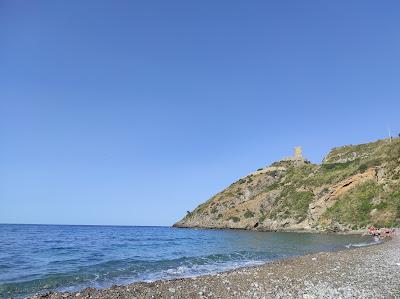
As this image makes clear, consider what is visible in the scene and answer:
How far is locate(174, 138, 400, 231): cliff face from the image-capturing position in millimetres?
81062

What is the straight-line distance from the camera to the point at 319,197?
101750 mm

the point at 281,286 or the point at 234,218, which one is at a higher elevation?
the point at 234,218

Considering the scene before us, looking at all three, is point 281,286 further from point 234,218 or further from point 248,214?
point 234,218

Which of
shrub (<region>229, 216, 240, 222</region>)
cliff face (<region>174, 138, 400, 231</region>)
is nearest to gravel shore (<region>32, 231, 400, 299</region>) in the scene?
cliff face (<region>174, 138, 400, 231</region>)

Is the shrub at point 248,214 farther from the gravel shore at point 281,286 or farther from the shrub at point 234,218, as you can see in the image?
the gravel shore at point 281,286

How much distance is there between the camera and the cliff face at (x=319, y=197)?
81.1m

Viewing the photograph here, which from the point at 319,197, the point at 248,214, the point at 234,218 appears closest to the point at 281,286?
the point at 319,197

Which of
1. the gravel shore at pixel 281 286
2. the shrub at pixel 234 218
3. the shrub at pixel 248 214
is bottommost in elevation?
the gravel shore at pixel 281 286

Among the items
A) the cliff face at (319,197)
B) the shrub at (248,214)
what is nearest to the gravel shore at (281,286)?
the cliff face at (319,197)

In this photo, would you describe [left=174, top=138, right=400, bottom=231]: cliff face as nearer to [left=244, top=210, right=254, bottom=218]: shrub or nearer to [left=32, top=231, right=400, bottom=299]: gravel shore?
[left=244, top=210, right=254, bottom=218]: shrub

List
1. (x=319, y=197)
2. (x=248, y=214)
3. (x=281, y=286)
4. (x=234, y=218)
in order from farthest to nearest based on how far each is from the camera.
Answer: (x=234, y=218)
(x=248, y=214)
(x=319, y=197)
(x=281, y=286)

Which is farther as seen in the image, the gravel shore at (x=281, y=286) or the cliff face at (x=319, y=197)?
the cliff face at (x=319, y=197)

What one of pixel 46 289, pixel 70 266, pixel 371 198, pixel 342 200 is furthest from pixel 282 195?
pixel 46 289

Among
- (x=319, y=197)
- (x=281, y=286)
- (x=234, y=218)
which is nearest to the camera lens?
(x=281, y=286)
